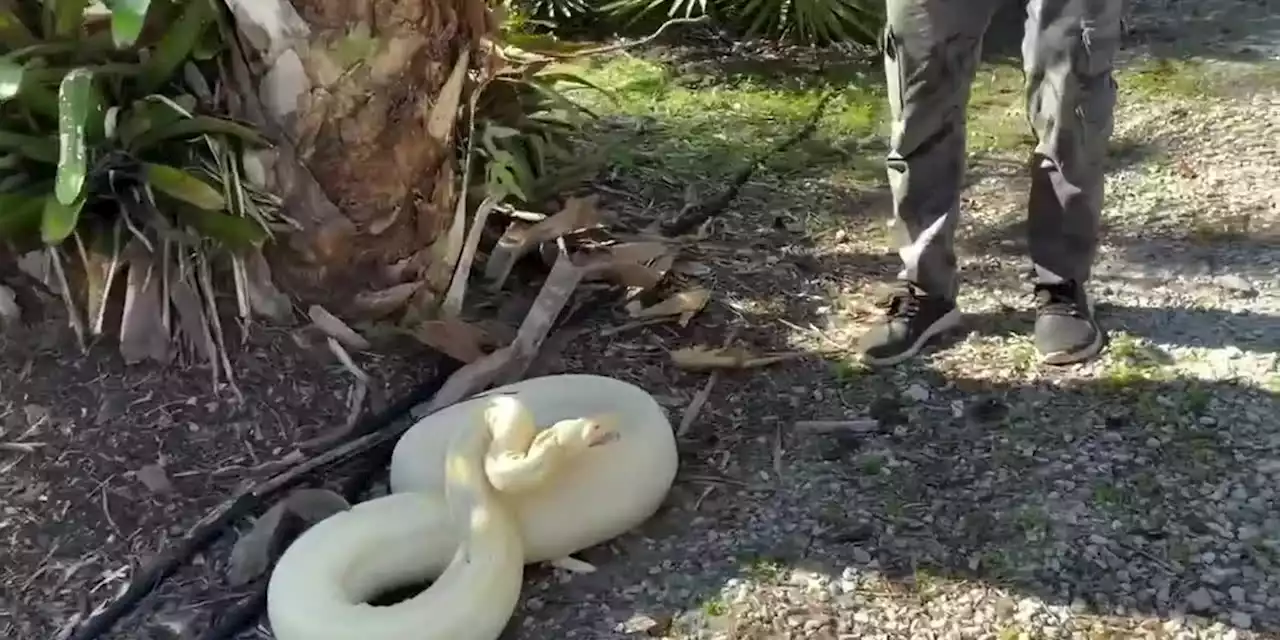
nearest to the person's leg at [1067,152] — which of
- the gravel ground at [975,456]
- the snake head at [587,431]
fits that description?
the gravel ground at [975,456]

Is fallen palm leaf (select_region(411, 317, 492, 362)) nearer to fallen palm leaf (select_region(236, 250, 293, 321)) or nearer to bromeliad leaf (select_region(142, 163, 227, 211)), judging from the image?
fallen palm leaf (select_region(236, 250, 293, 321))

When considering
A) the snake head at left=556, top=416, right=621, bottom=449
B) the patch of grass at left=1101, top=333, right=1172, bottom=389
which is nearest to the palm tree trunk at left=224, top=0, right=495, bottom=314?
the snake head at left=556, top=416, right=621, bottom=449

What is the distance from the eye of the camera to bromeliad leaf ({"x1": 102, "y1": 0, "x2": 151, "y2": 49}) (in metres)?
2.39

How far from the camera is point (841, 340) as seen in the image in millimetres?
3029

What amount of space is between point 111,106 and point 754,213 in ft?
5.52

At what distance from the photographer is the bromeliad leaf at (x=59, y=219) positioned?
2.49 metres

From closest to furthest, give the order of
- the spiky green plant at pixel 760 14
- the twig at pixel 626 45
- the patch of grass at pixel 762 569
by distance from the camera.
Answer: the patch of grass at pixel 762 569
the twig at pixel 626 45
the spiky green plant at pixel 760 14

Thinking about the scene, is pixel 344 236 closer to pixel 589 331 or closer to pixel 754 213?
pixel 589 331

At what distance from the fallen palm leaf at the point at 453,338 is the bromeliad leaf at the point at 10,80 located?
0.89m

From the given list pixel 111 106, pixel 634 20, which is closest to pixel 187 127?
pixel 111 106

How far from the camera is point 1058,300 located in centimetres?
296

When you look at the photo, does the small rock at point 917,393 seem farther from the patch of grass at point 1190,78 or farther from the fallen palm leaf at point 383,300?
the patch of grass at point 1190,78

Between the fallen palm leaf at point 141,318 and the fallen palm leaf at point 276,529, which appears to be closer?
the fallen palm leaf at point 276,529

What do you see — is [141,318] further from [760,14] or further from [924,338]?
[760,14]
